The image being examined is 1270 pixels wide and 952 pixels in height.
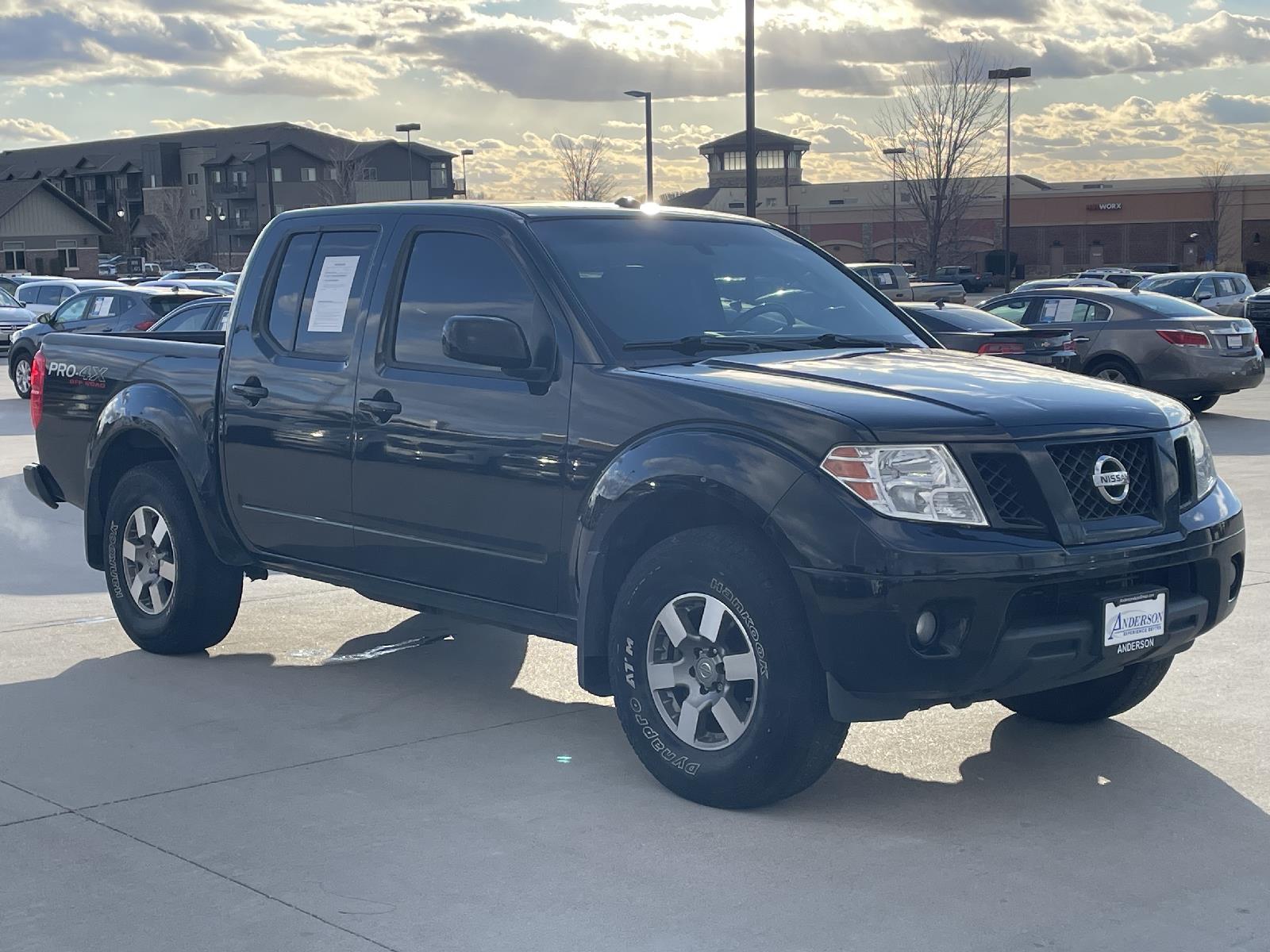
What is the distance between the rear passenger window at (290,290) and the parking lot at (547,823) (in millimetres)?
1474

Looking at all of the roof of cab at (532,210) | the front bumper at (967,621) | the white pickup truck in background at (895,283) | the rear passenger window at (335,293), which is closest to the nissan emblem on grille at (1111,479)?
the front bumper at (967,621)

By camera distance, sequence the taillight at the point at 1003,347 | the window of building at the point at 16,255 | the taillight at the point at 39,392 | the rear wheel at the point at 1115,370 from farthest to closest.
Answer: the window of building at the point at 16,255 < the rear wheel at the point at 1115,370 < the taillight at the point at 1003,347 < the taillight at the point at 39,392

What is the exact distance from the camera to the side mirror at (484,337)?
5.54 metres

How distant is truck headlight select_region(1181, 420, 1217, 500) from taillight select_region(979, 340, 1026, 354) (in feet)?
33.2

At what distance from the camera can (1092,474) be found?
4926 mm

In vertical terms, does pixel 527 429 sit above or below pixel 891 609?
above

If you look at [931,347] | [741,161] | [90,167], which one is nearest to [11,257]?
[90,167]

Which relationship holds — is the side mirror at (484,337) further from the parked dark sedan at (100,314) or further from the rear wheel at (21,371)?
the rear wheel at (21,371)

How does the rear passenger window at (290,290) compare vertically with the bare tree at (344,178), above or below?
below

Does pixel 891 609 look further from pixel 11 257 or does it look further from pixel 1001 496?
pixel 11 257

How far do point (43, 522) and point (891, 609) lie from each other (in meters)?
8.66

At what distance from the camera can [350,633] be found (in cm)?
802

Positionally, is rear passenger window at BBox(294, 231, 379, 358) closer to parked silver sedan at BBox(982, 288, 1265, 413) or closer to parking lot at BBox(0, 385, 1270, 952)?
parking lot at BBox(0, 385, 1270, 952)

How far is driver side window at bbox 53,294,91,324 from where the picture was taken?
24.6 meters
